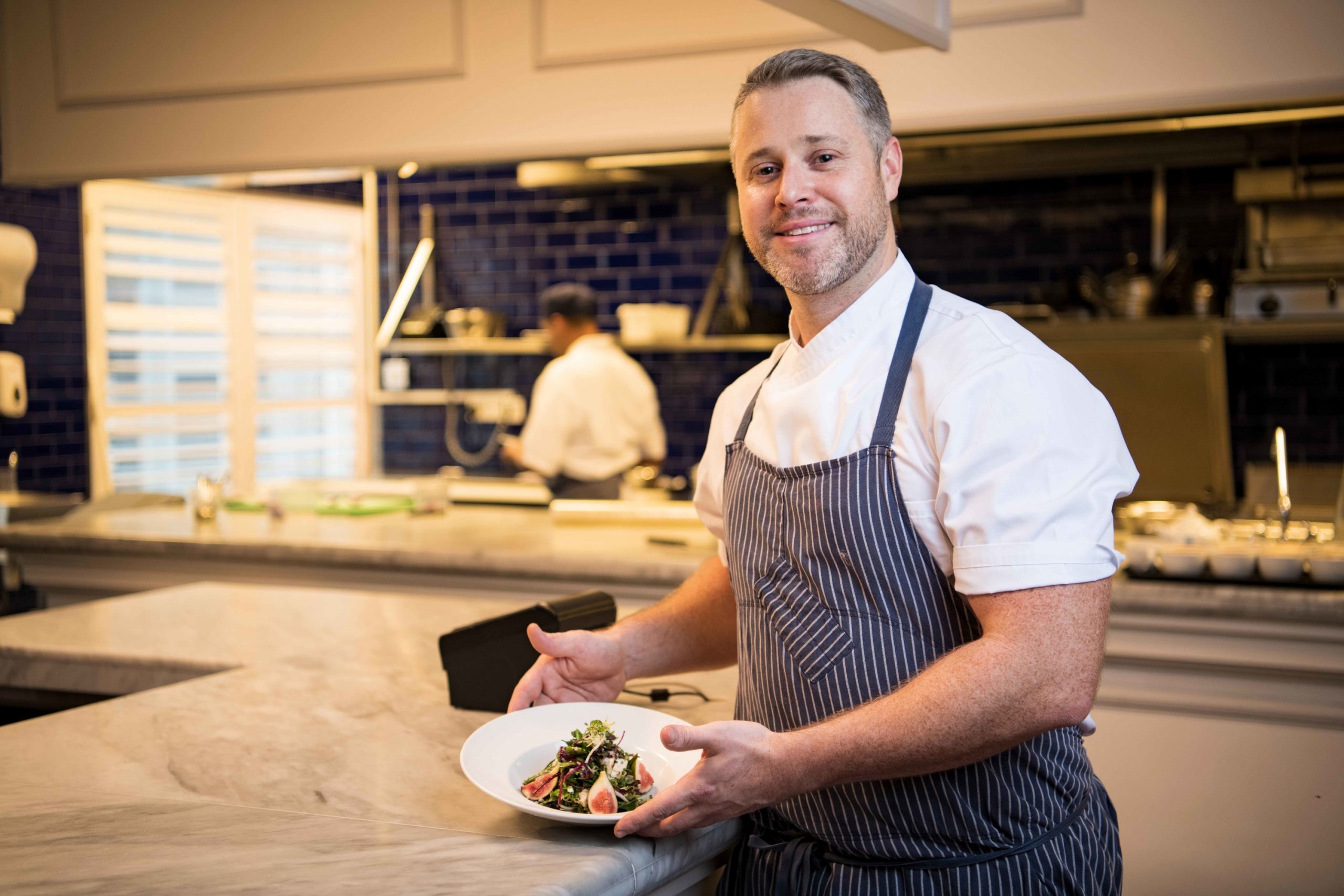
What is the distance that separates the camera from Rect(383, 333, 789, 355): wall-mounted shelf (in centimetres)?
603

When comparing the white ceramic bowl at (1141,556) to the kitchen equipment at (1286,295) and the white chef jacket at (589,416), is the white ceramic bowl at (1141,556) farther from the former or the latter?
the white chef jacket at (589,416)

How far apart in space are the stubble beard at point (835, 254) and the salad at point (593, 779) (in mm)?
604

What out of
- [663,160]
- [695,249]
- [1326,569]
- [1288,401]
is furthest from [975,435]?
[695,249]

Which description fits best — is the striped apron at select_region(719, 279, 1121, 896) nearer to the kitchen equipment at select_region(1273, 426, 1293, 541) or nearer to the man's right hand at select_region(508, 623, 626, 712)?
the man's right hand at select_region(508, 623, 626, 712)

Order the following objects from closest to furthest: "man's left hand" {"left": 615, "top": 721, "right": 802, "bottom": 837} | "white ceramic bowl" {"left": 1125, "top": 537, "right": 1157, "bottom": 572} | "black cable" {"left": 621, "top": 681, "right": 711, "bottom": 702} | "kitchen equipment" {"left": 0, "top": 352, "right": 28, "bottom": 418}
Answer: "man's left hand" {"left": 615, "top": 721, "right": 802, "bottom": 837} < "black cable" {"left": 621, "top": 681, "right": 711, "bottom": 702} < "white ceramic bowl" {"left": 1125, "top": 537, "right": 1157, "bottom": 572} < "kitchen equipment" {"left": 0, "top": 352, "right": 28, "bottom": 418}

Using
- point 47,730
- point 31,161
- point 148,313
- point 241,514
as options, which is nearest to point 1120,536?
point 47,730

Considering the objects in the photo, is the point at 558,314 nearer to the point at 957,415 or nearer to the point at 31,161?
the point at 31,161

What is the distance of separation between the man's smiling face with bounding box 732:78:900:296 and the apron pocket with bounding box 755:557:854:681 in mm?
364

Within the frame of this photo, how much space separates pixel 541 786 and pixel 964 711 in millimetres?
494

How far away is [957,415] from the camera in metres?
1.30

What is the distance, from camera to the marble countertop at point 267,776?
3.98ft

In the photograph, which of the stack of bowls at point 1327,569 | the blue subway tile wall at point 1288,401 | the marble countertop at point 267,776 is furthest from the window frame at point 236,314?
the blue subway tile wall at point 1288,401

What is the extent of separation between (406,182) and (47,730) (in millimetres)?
6174

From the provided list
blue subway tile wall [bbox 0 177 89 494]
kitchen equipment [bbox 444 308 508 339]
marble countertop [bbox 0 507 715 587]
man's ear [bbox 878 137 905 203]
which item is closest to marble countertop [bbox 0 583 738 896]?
man's ear [bbox 878 137 905 203]
